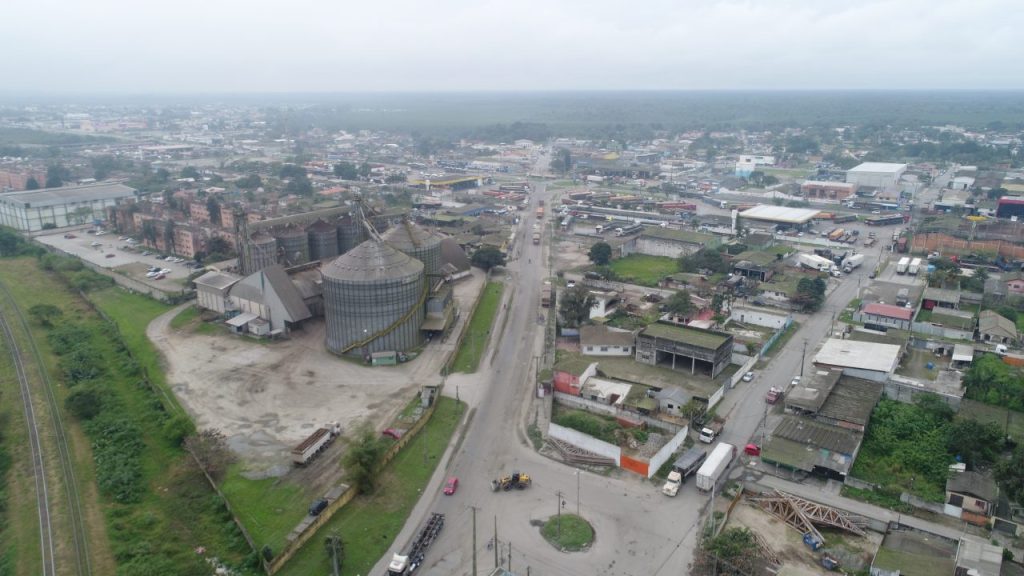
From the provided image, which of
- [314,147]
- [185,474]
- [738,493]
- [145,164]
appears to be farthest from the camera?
[314,147]

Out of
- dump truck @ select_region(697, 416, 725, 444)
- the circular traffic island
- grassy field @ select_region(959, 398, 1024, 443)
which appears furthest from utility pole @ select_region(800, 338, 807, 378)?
the circular traffic island

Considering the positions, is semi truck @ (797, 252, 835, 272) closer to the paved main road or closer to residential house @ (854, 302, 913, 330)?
residential house @ (854, 302, 913, 330)

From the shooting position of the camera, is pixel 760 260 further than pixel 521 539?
Yes

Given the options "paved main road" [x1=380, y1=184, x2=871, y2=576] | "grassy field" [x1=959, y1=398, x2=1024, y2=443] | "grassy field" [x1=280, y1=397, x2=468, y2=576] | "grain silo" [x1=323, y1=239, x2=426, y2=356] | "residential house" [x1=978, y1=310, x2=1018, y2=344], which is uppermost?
"grain silo" [x1=323, y1=239, x2=426, y2=356]

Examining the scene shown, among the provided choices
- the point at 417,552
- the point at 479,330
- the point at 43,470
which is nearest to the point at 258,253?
the point at 479,330

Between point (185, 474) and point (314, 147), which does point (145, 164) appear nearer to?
point (314, 147)

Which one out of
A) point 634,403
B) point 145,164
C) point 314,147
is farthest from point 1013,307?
point 314,147
